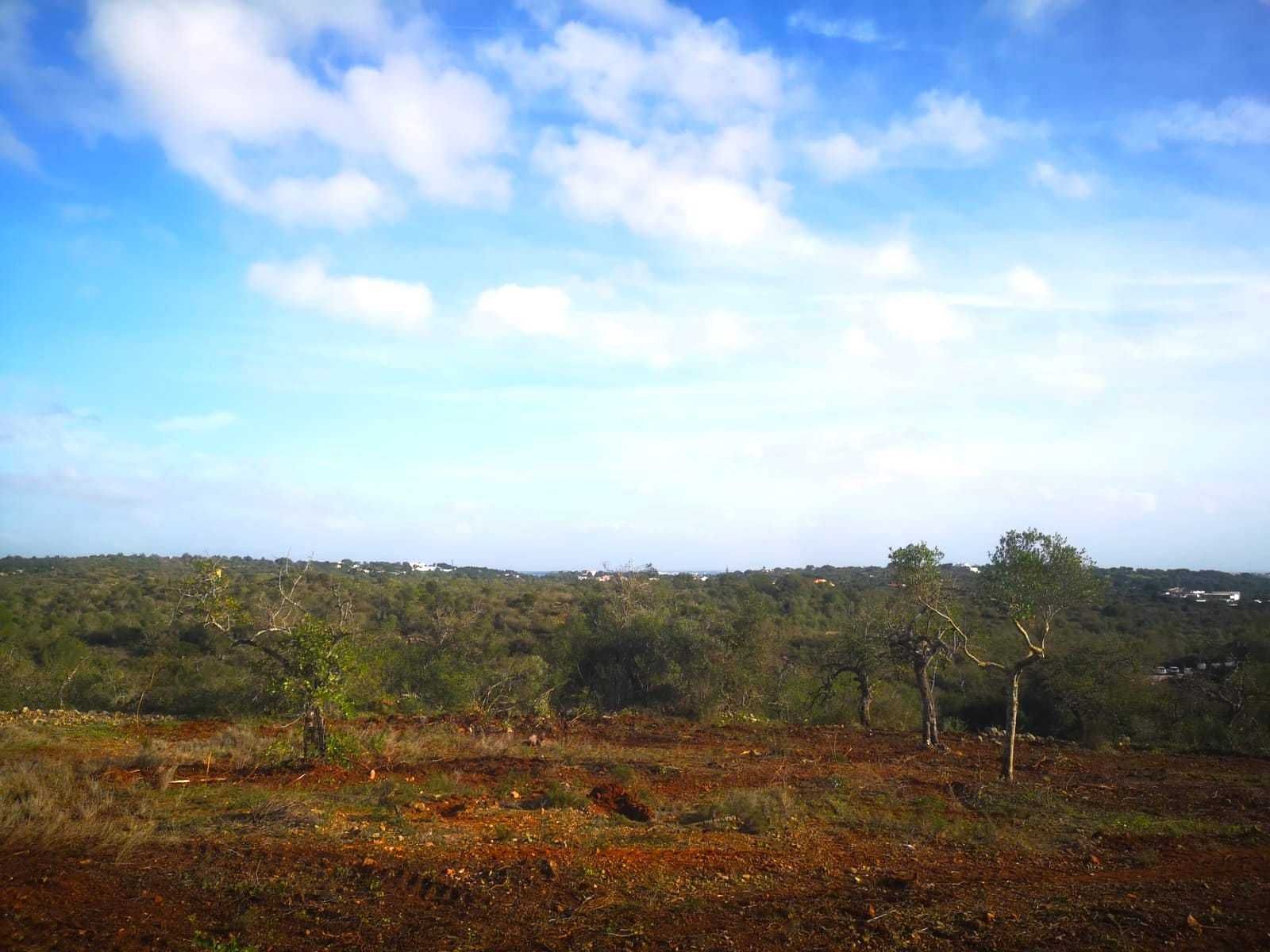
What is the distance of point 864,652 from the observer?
20.6m

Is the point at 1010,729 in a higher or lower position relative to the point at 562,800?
higher

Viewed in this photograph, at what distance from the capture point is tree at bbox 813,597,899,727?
20.0m

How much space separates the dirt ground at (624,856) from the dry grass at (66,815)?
0.31 feet

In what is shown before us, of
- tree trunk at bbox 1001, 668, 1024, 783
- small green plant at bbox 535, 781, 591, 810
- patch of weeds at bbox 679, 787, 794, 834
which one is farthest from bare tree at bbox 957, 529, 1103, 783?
small green plant at bbox 535, 781, 591, 810

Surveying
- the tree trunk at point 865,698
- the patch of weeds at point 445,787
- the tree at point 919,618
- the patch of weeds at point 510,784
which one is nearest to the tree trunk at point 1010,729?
the tree at point 919,618

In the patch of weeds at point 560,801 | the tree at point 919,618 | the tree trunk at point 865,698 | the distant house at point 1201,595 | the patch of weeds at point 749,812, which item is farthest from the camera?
the distant house at point 1201,595

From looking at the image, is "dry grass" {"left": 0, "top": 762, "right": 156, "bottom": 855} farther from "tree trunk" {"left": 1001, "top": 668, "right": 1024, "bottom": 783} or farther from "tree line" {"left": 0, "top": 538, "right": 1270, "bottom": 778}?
"tree trunk" {"left": 1001, "top": 668, "right": 1024, "bottom": 783}

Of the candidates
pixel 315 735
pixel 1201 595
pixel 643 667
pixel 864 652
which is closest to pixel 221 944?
pixel 315 735

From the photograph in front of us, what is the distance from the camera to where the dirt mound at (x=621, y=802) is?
1053 cm

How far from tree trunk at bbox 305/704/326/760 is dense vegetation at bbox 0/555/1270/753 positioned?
0.46 metres

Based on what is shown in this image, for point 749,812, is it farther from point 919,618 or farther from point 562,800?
point 919,618

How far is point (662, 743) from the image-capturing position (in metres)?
17.5

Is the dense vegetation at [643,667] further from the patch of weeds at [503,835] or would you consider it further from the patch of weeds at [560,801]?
the patch of weeds at [503,835]

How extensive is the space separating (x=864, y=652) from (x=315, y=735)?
14.4 meters
